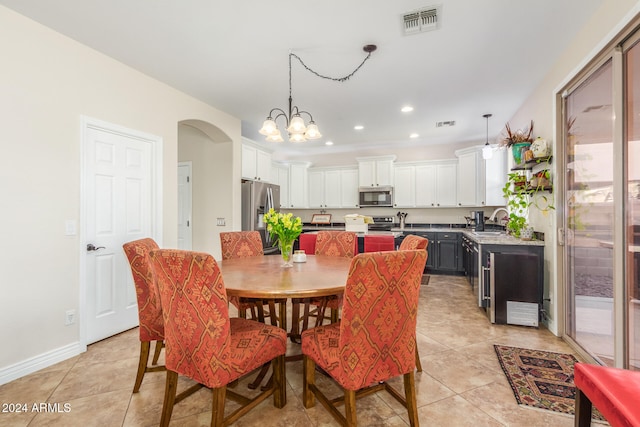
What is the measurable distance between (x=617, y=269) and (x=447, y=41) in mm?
2179

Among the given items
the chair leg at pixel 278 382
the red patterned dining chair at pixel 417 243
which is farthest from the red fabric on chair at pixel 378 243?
the chair leg at pixel 278 382

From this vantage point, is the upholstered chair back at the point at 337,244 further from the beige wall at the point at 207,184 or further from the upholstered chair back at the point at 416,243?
the beige wall at the point at 207,184

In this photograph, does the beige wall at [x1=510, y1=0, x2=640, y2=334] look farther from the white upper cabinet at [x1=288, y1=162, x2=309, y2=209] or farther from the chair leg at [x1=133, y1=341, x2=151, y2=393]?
the white upper cabinet at [x1=288, y1=162, x2=309, y2=209]

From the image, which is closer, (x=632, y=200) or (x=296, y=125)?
(x=632, y=200)

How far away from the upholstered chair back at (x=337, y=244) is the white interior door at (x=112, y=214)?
1890mm

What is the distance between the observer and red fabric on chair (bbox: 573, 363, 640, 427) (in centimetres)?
93

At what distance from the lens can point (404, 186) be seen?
6.14 metres

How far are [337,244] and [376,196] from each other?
3329mm

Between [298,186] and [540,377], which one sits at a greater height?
[298,186]

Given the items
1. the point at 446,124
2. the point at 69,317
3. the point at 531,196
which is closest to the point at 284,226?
the point at 69,317

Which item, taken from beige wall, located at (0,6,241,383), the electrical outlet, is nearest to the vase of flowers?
beige wall, located at (0,6,241,383)

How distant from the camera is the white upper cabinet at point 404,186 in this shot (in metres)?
6.08

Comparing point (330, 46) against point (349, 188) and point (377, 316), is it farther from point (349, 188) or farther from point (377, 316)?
point (349, 188)

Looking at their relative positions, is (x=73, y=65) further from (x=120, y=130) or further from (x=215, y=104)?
(x=215, y=104)
